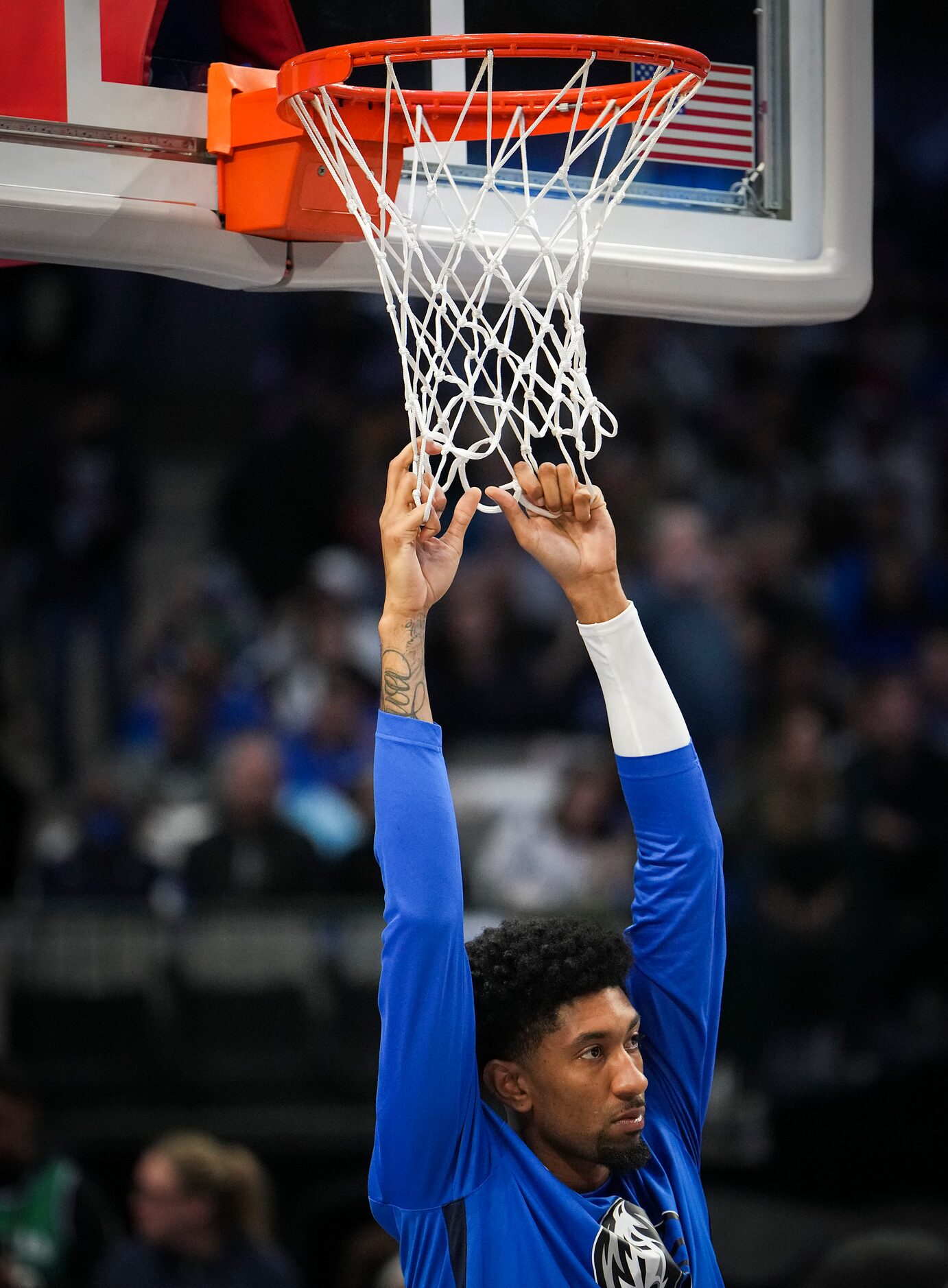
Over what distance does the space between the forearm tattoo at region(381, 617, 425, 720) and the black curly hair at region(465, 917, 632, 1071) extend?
0.38 m

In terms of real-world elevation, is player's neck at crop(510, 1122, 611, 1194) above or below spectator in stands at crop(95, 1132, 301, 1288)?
above

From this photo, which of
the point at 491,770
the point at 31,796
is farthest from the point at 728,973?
the point at 31,796

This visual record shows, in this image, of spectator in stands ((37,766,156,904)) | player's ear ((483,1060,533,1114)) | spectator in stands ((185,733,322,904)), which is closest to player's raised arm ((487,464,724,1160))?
player's ear ((483,1060,533,1114))

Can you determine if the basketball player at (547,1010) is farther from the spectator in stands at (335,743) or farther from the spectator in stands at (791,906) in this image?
the spectator in stands at (335,743)

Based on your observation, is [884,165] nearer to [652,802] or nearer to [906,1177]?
[906,1177]

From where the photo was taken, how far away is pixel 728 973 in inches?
219

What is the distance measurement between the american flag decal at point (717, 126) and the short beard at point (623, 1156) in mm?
1682

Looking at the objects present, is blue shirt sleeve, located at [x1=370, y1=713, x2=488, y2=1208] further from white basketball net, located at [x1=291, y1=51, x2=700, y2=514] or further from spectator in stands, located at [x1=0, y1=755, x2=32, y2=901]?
spectator in stands, located at [x1=0, y1=755, x2=32, y2=901]

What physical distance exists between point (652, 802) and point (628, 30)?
1397mm

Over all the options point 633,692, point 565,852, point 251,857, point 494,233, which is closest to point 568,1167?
point 633,692

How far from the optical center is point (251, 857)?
5.72 metres

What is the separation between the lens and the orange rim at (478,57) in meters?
2.22

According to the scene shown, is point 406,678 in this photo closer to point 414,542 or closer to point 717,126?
point 414,542

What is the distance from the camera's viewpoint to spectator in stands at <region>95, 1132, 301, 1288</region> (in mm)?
4359
